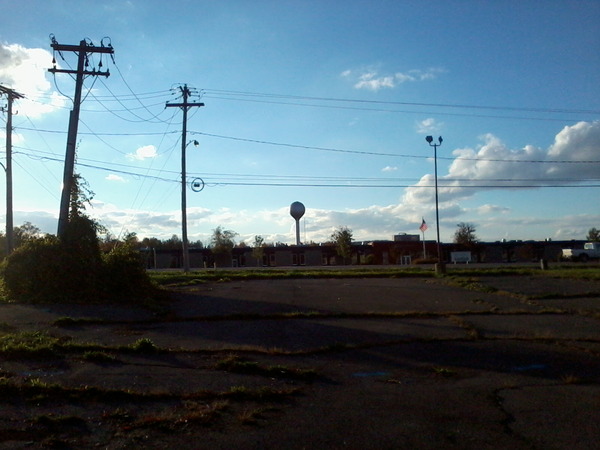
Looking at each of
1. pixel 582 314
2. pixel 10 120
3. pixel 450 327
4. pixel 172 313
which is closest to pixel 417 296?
pixel 582 314

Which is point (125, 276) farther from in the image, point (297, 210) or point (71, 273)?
point (297, 210)

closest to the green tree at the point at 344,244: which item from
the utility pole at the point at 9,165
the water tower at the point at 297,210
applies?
the water tower at the point at 297,210

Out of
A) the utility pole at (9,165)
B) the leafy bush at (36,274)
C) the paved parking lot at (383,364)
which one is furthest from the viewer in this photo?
the utility pole at (9,165)

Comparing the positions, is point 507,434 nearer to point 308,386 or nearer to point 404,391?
point 404,391

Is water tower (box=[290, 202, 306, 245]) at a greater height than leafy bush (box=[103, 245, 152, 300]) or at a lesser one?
greater

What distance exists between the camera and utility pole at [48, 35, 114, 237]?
78.7ft

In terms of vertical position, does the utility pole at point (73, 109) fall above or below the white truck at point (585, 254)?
above

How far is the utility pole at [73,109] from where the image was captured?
2400 centimetres

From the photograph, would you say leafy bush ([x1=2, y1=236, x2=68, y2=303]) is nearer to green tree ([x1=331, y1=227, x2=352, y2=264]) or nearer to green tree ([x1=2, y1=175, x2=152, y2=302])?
green tree ([x1=2, y1=175, x2=152, y2=302])

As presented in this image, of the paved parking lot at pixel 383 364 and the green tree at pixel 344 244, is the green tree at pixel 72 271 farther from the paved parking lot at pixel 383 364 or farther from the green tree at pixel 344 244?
the green tree at pixel 344 244

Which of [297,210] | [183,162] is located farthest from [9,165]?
[297,210]

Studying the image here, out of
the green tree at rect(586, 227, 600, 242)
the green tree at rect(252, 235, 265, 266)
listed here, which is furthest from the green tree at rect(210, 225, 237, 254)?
the green tree at rect(586, 227, 600, 242)

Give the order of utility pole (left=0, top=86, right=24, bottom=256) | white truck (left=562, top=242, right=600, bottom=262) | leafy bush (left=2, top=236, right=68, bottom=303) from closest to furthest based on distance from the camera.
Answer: leafy bush (left=2, top=236, right=68, bottom=303) < utility pole (left=0, top=86, right=24, bottom=256) < white truck (left=562, top=242, right=600, bottom=262)

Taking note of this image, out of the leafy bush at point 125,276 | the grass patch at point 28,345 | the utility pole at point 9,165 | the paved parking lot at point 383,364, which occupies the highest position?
the utility pole at point 9,165
